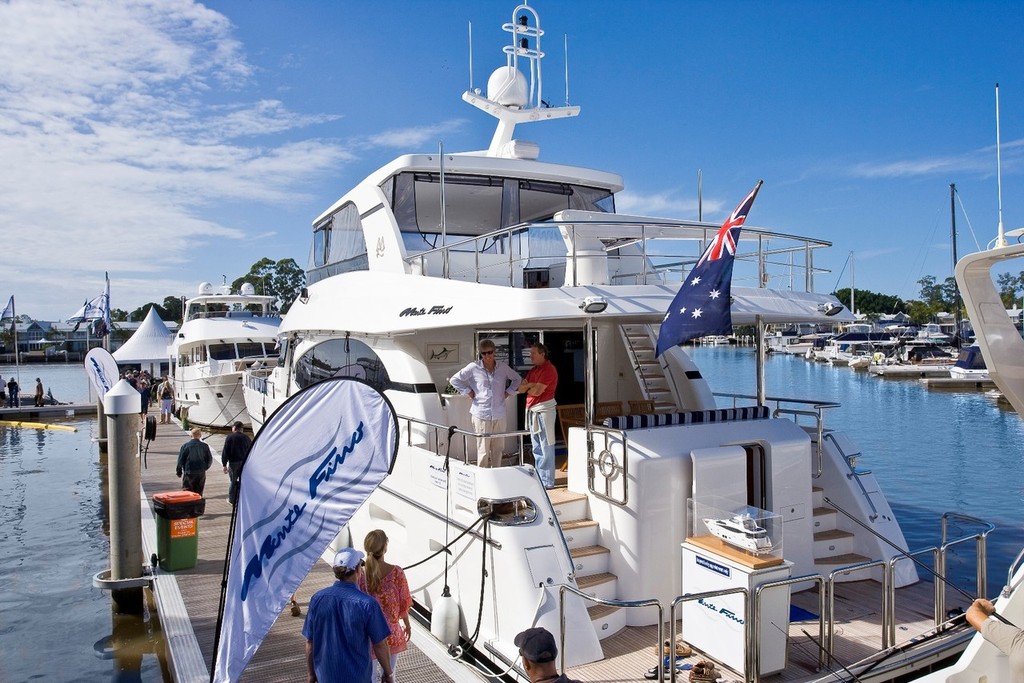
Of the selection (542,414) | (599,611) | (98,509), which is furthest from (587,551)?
(98,509)

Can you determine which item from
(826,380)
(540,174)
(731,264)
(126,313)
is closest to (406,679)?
(731,264)

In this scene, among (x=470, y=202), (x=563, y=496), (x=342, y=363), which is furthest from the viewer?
(x=470, y=202)

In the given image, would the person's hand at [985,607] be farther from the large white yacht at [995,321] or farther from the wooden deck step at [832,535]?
the wooden deck step at [832,535]

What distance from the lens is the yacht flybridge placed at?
5098mm

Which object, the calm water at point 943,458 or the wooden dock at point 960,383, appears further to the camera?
the wooden dock at point 960,383

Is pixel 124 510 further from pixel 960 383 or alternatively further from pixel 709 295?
pixel 960 383

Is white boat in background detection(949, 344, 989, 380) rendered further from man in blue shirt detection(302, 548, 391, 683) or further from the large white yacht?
man in blue shirt detection(302, 548, 391, 683)

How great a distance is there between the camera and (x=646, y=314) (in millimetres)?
6211

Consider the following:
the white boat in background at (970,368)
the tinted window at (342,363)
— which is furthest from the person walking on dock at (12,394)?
the white boat in background at (970,368)

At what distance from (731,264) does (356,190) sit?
6.20 metres

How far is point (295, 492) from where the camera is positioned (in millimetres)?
4062

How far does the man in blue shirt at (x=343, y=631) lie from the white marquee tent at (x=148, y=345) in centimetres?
3215

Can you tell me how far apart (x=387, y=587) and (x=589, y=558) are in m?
1.85

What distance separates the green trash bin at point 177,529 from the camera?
7.84 metres
